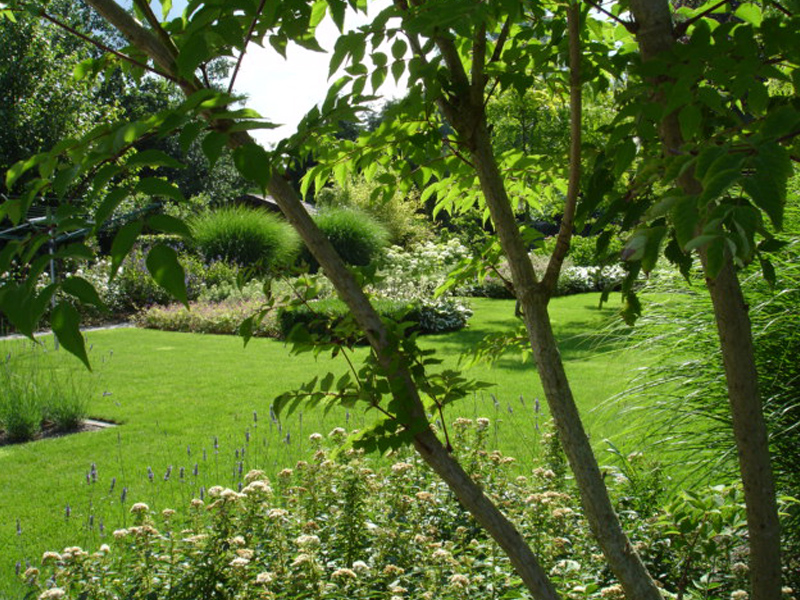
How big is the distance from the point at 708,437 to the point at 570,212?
1803 millimetres

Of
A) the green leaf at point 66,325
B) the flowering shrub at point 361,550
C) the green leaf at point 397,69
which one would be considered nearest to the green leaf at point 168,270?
the green leaf at point 66,325

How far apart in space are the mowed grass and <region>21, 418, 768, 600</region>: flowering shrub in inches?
26.2

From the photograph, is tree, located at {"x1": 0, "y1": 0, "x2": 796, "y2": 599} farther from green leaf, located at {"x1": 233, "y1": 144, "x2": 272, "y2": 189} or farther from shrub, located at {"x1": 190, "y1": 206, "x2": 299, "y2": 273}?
shrub, located at {"x1": 190, "y1": 206, "x2": 299, "y2": 273}

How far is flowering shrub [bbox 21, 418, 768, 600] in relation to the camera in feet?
7.39

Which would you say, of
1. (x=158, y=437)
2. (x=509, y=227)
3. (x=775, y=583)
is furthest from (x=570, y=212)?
(x=158, y=437)

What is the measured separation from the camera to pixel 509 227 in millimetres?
1573

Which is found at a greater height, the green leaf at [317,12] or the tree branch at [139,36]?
the green leaf at [317,12]

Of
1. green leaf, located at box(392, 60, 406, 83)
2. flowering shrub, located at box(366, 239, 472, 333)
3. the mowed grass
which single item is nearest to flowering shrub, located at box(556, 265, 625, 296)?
flowering shrub, located at box(366, 239, 472, 333)

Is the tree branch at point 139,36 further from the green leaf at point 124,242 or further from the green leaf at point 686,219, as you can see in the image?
the green leaf at point 686,219

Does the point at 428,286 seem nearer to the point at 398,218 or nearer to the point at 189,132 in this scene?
the point at 398,218

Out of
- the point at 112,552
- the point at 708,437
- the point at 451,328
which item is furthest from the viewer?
the point at 451,328

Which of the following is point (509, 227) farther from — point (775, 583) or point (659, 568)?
point (659, 568)

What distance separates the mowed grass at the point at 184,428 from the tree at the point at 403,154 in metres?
0.66

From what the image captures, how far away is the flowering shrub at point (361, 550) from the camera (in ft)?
7.39
